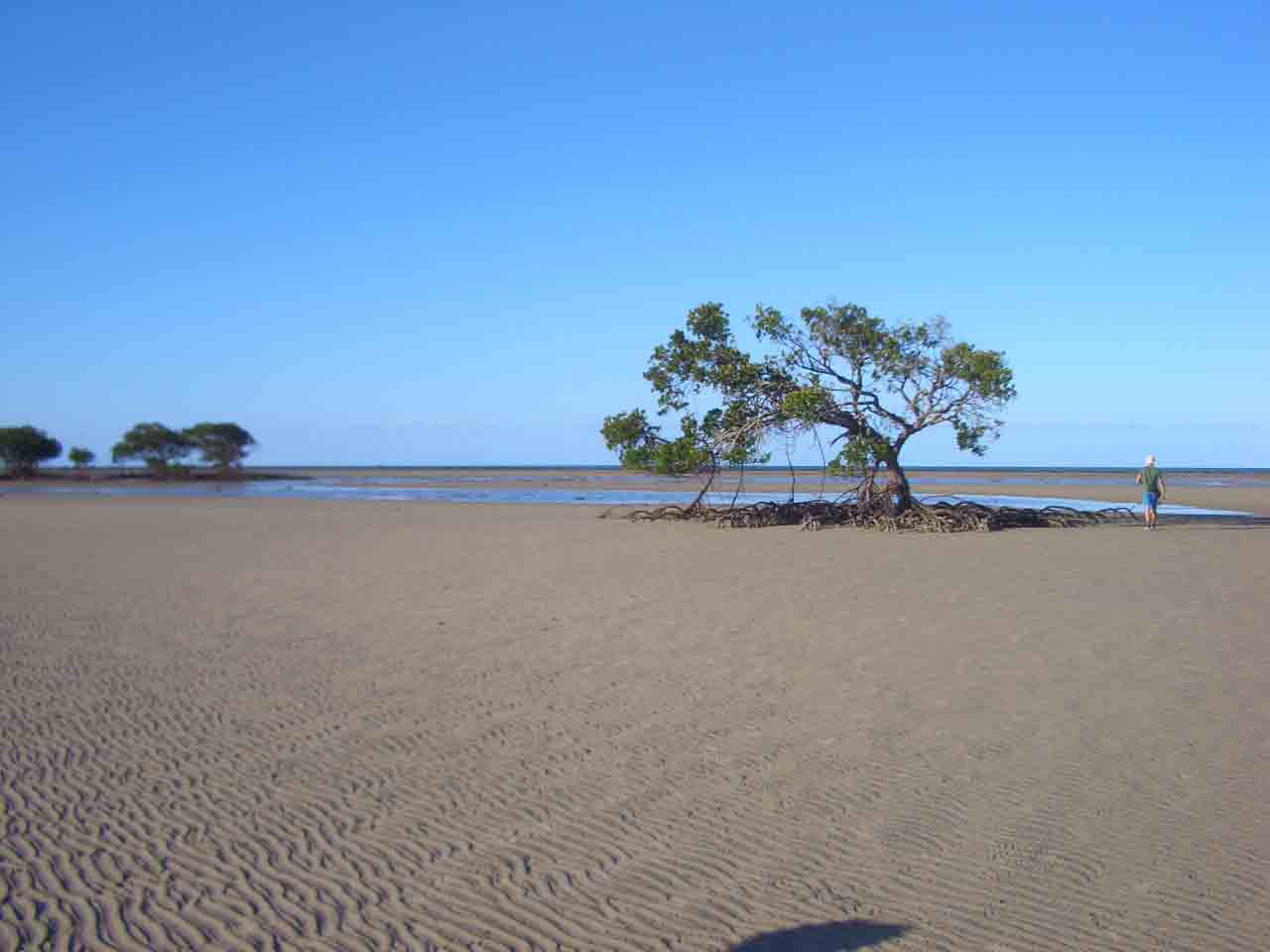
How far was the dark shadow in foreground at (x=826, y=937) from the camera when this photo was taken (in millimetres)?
4031

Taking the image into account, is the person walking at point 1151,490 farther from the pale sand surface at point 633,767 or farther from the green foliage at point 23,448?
the green foliage at point 23,448

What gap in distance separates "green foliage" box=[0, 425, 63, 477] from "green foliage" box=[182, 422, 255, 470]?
1081 centimetres

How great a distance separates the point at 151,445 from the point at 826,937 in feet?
255

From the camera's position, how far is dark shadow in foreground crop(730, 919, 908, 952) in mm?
4031

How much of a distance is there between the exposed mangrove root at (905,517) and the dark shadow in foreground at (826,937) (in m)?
19.6

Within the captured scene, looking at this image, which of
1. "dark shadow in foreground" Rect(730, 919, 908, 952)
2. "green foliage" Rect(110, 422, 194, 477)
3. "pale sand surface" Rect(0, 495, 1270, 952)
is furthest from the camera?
"green foliage" Rect(110, 422, 194, 477)

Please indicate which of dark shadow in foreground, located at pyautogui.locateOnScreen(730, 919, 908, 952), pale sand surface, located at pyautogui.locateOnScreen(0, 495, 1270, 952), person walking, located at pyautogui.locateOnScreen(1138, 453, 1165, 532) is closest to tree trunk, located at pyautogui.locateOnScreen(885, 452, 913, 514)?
person walking, located at pyautogui.locateOnScreen(1138, 453, 1165, 532)

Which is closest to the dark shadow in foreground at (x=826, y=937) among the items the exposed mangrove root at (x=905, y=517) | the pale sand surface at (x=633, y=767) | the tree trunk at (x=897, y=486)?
the pale sand surface at (x=633, y=767)

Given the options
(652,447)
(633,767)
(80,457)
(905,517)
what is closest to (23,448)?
(80,457)

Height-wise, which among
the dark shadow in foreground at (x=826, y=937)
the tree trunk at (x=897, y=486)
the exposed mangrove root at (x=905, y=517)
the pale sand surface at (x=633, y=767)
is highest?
the tree trunk at (x=897, y=486)

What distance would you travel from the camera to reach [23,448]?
7244 cm

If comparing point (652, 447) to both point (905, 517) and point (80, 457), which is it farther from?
point (80, 457)

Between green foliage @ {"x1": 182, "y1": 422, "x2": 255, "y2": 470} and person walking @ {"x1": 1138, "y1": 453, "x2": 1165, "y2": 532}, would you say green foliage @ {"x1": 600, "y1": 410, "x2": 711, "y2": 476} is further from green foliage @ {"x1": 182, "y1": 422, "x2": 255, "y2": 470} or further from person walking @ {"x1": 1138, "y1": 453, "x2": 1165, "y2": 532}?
green foliage @ {"x1": 182, "y1": 422, "x2": 255, "y2": 470}

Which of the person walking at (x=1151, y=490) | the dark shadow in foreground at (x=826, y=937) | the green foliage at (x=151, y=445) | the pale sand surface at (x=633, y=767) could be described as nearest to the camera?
the dark shadow in foreground at (x=826, y=937)
